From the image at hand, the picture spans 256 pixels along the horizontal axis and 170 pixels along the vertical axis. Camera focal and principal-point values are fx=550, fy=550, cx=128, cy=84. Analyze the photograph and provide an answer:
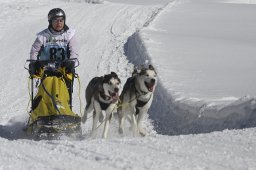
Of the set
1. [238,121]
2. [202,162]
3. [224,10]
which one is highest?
[202,162]

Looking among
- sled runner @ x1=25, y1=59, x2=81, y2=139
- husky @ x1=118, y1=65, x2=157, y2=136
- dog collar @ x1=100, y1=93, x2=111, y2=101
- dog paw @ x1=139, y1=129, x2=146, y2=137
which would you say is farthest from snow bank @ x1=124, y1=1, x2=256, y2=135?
sled runner @ x1=25, y1=59, x2=81, y2=139

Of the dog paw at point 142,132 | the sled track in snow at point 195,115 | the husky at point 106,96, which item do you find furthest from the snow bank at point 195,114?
the husky at point 106,96

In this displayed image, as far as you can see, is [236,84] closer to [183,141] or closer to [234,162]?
[183,141]

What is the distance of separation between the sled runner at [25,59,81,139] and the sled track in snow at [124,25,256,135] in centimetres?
180

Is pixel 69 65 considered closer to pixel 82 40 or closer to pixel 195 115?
pixel 195 115

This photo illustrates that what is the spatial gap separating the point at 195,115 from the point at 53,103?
7.17 feet

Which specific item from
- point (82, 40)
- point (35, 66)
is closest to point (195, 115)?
point (35, 66)

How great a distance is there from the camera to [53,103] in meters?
7.34

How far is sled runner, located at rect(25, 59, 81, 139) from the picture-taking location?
716 cm

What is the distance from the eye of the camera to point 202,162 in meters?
4.91

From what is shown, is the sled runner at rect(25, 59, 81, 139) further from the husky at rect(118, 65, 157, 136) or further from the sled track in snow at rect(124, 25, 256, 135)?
the sled track in snow at rect(124, 25, 256, 135)

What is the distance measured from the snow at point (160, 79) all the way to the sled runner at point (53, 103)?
259 mm

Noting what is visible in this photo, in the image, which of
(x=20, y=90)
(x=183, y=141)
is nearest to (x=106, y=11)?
(x=20, y=90)

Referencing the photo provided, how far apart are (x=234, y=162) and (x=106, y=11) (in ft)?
59.3
